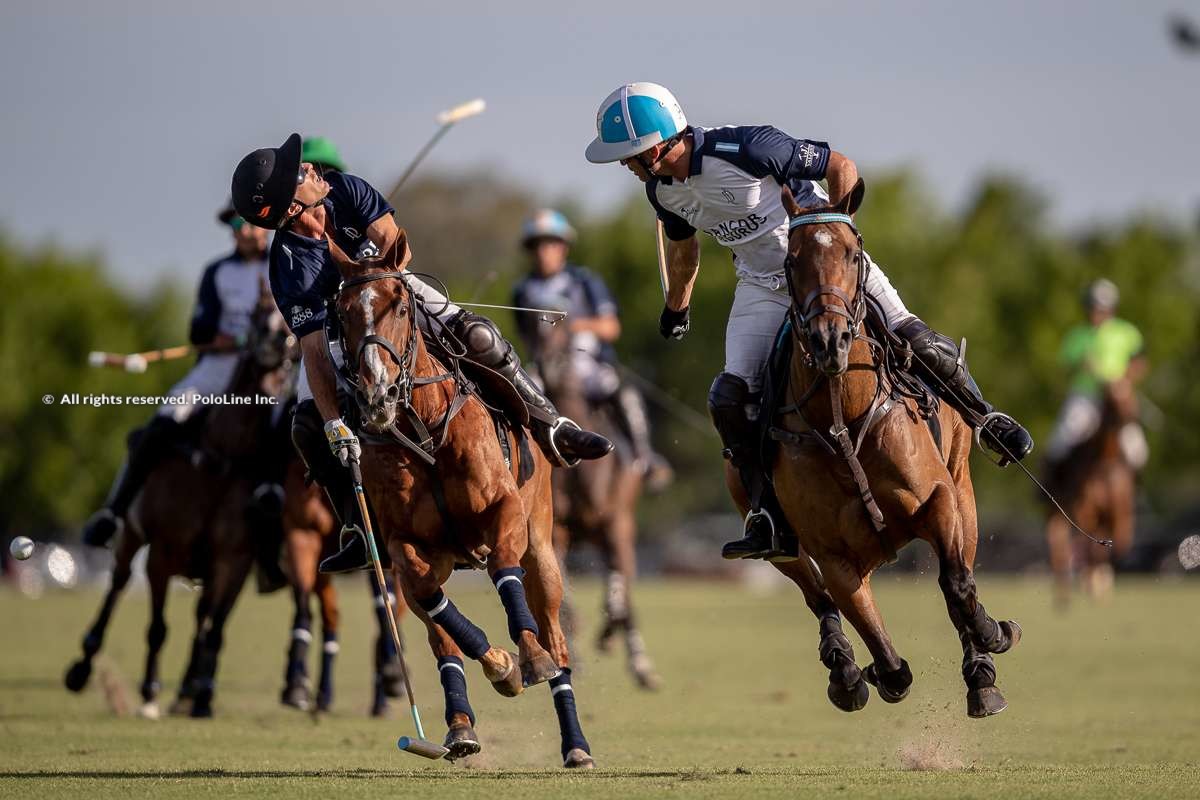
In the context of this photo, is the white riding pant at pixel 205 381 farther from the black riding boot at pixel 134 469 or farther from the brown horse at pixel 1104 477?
the brown horse at pixel 1104 477

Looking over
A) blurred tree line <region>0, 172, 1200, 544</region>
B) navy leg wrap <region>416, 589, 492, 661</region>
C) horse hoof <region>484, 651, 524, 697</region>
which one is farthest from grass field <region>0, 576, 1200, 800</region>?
blurred tree line <region>0, 172, 1200, 544</region>

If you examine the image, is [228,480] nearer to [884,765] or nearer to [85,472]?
[884,765]

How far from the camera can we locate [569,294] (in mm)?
17141

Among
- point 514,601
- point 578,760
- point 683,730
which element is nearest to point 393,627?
point 514,601

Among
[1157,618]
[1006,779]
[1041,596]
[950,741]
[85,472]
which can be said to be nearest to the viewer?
[1006,779]

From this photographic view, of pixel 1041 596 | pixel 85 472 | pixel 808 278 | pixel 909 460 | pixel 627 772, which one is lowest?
pixel 627 772

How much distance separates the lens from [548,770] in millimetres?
9422

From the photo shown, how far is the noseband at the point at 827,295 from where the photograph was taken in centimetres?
862

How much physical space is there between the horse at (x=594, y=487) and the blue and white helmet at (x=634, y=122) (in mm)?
7019

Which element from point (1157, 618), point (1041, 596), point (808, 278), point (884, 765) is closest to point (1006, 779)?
point (884, 765)

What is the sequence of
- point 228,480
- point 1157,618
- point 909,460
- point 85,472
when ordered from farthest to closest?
point 85,472
point 1157,618
point 228,480
point 909,460

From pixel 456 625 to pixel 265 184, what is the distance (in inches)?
103

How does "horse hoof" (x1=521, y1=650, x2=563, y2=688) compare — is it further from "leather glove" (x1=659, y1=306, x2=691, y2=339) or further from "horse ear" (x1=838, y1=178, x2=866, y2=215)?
"horse ear" (x1=838, y1=178, x2=866, y2=215)

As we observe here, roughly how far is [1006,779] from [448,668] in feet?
9.11
